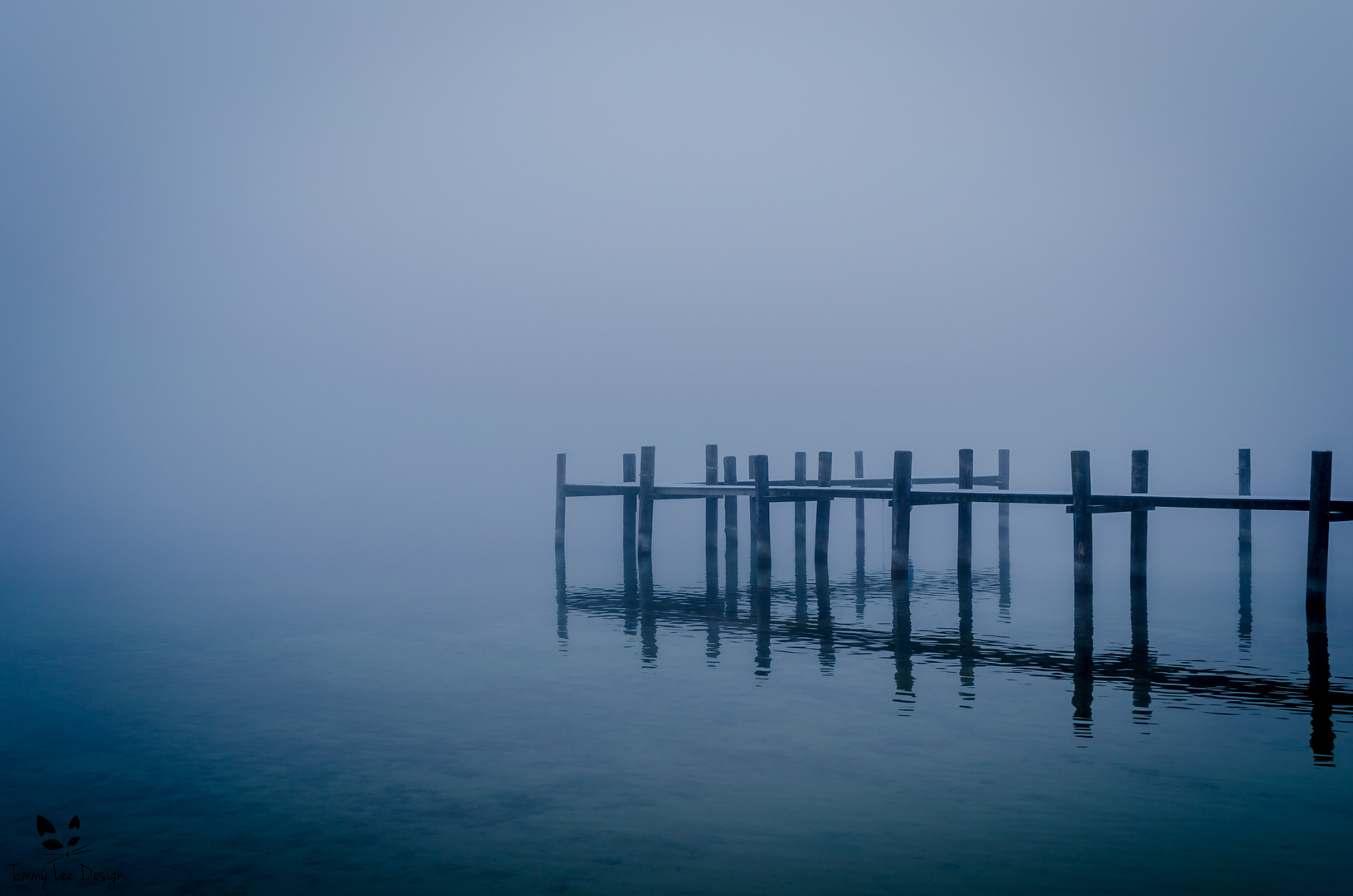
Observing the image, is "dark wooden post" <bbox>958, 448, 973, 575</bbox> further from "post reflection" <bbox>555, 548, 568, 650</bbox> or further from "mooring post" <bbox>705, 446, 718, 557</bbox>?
"post reflection" <bbox>555, 548, 568, 650</bbox>

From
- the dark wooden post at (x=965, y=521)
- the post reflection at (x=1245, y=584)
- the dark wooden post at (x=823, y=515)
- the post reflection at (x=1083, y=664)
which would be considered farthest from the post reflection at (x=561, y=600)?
the post reflection at (x=1245, y=584)

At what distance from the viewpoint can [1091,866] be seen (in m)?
6.43

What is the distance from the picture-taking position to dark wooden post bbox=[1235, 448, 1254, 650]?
609 inches

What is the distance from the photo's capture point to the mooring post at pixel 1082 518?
1577 cm

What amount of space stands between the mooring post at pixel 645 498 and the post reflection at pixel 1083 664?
8883 millimetres

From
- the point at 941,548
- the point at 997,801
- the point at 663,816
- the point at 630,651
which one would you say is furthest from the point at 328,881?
the point at 941,548

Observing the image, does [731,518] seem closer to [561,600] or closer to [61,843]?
[561,600]

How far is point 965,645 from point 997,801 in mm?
6233

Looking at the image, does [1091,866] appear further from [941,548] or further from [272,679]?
[941,548]

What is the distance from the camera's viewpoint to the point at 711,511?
26.0 metres

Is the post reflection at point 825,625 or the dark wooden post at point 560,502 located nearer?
the post reflection at point 825,625

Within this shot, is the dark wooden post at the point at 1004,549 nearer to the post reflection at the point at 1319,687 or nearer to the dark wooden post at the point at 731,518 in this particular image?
the post reflection at the point at 1319,687

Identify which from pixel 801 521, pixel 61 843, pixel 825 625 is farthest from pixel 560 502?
pixel 61 843

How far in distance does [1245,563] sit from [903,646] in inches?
507
